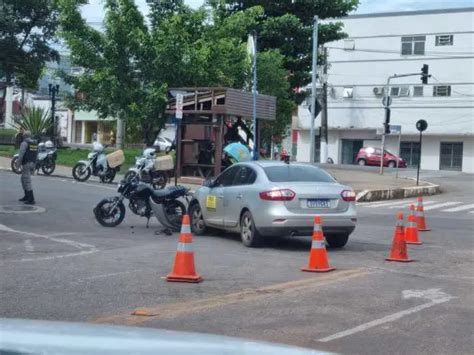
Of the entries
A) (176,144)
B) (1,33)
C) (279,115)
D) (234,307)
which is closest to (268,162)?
(234,307)

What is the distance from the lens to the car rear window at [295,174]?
1334 centimetres

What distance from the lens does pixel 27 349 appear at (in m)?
2.27

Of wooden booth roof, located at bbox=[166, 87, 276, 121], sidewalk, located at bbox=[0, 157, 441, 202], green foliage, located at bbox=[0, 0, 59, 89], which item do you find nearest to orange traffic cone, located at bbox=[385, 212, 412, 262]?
wooden booth roof, located at bbox=[166, 87, 276, 121]

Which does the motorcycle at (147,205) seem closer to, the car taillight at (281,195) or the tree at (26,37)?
the car taillight at (281,195)

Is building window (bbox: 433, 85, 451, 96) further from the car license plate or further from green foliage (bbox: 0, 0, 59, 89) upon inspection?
the car license plate

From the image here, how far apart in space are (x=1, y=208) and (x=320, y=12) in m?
25.7

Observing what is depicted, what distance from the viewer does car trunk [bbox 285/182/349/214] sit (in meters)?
12.9

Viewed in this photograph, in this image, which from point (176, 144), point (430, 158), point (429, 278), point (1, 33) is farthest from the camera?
point (430, 158)

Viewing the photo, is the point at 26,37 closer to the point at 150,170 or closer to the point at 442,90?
the point at 150,170

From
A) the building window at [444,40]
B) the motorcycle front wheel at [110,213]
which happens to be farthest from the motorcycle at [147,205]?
the building window at [444,40]

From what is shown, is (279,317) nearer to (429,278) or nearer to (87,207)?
(429,278)

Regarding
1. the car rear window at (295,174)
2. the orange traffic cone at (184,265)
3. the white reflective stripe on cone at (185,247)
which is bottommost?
the orange traffic cone at (184,265)

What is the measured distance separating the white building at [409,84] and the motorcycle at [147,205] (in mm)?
47261

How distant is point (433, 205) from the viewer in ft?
85.6
